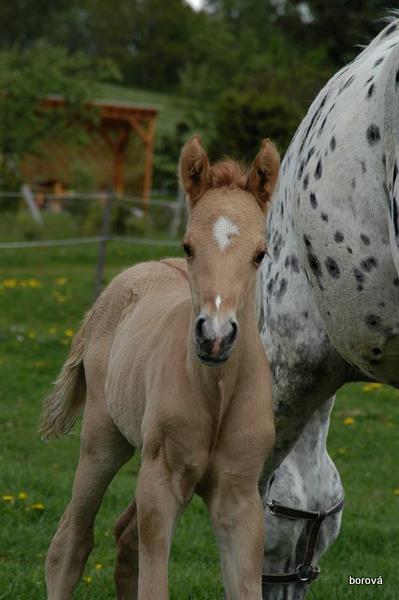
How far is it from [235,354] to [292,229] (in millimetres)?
602

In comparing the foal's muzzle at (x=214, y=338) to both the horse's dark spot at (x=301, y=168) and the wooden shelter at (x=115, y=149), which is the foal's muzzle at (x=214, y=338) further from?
the wooden shelter at (x=115, y=149)

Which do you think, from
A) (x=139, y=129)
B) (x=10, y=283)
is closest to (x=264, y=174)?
(x=10, y=283)

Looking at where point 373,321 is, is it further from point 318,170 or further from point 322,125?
point 322,125

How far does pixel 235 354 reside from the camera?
3.09 meters

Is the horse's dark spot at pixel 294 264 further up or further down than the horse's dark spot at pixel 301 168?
further down

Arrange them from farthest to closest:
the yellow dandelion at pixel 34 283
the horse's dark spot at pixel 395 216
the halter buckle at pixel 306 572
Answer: the yellow dandelion at pixel 34 283
the halter buckle at pixel 306 572
the horse's dark spot at pixel 395 216

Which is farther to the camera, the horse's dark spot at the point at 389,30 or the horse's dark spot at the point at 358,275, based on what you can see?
the horse's dark spot at the point at 389,30

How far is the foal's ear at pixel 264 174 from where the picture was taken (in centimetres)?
309

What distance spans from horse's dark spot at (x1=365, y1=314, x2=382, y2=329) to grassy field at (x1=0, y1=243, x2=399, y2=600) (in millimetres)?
1764

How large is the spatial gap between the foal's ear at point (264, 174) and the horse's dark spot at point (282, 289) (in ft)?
1.77

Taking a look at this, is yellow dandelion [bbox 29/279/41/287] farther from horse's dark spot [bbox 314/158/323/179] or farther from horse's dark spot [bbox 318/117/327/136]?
horse's dark spot [bbox 314/158/323/179]

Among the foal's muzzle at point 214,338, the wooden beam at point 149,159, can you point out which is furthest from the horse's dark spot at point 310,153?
the wooden beam at point 149,159

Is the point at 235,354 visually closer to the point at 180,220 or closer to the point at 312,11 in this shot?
the point at 180,220

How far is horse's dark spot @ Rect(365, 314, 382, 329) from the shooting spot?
3068 mm
